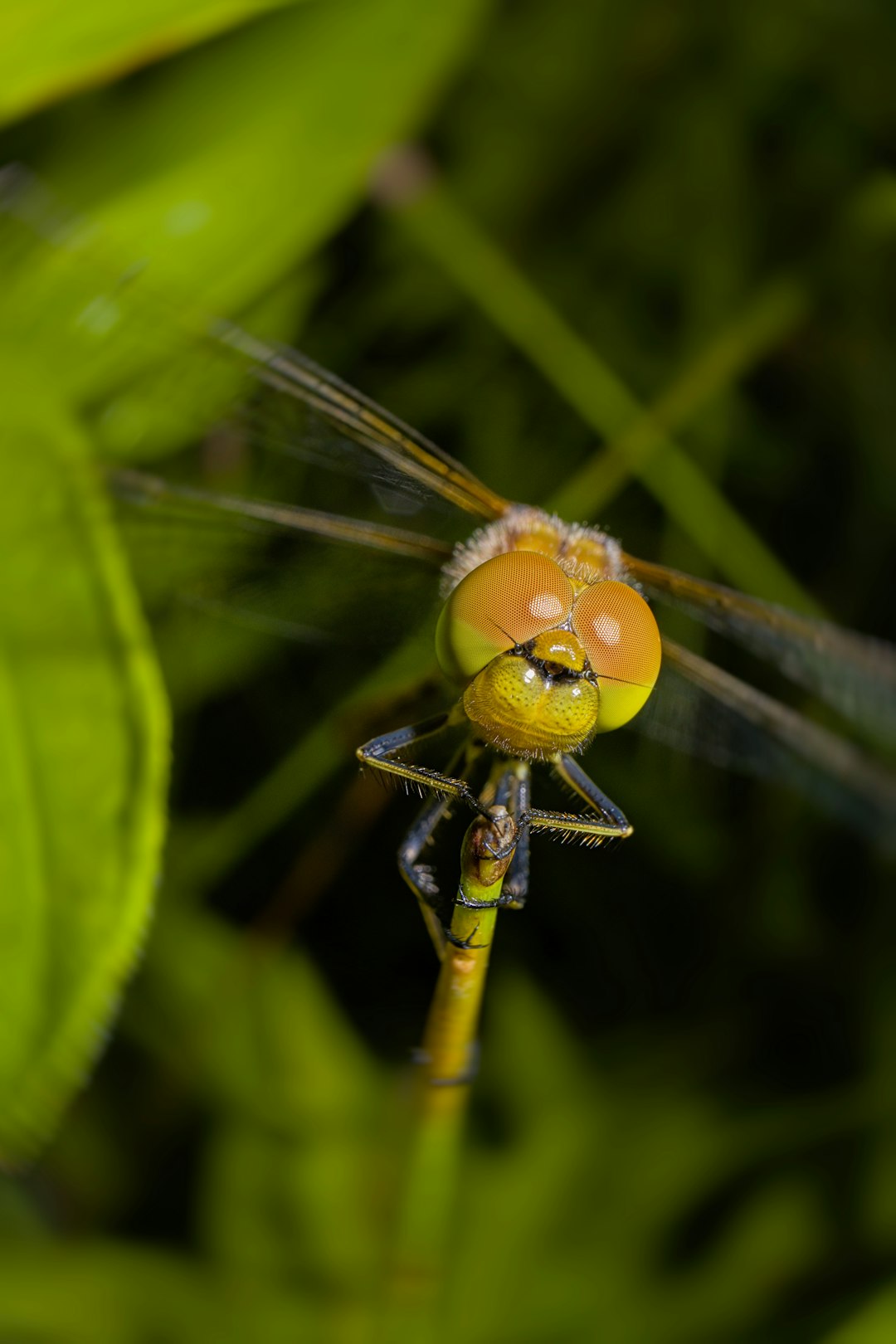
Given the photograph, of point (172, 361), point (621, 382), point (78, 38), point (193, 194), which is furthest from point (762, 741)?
point (78, 38)

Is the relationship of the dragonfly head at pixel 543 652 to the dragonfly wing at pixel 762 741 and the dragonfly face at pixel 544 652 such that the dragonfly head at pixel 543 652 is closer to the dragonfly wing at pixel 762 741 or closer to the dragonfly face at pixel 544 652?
the dragonfly face at pixel 544 652

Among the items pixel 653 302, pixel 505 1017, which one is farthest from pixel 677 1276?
pixel 653 302

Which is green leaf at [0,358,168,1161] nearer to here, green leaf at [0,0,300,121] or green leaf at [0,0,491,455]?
green leaf at [0,0,491,455]

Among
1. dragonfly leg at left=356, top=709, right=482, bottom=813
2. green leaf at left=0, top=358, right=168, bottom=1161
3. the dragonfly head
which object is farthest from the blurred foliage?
→ the dragonfly head

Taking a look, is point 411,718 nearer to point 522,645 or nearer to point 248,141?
point 522,645

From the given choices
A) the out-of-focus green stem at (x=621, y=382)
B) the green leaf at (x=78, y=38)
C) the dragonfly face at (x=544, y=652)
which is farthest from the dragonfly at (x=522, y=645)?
the out-of-focus green stem at (x=621, y=382)
